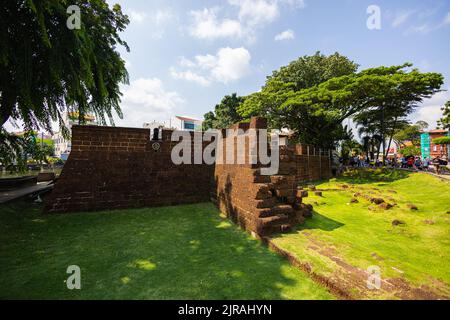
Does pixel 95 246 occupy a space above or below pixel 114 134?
below

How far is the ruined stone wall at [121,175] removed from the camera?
6180 mm

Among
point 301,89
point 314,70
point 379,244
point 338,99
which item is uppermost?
point 314,70

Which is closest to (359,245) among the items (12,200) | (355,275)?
(355,275)

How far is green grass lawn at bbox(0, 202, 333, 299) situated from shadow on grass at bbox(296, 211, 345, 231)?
163 cm

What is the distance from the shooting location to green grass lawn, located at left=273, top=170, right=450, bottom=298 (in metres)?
2.84

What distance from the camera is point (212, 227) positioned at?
5258 millimetres

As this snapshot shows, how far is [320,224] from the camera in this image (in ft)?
17.7

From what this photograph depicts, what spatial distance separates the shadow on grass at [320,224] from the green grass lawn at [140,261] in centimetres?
163

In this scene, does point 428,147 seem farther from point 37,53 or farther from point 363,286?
point 37,53

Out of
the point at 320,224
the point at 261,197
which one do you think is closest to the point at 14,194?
the point at 261,197

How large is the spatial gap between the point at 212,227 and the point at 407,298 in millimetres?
3808

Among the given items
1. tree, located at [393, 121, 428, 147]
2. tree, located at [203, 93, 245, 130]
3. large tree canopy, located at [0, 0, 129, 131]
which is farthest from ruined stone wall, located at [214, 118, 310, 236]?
tree, located at [393, 121, 428, 147]

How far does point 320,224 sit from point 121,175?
631 cm
